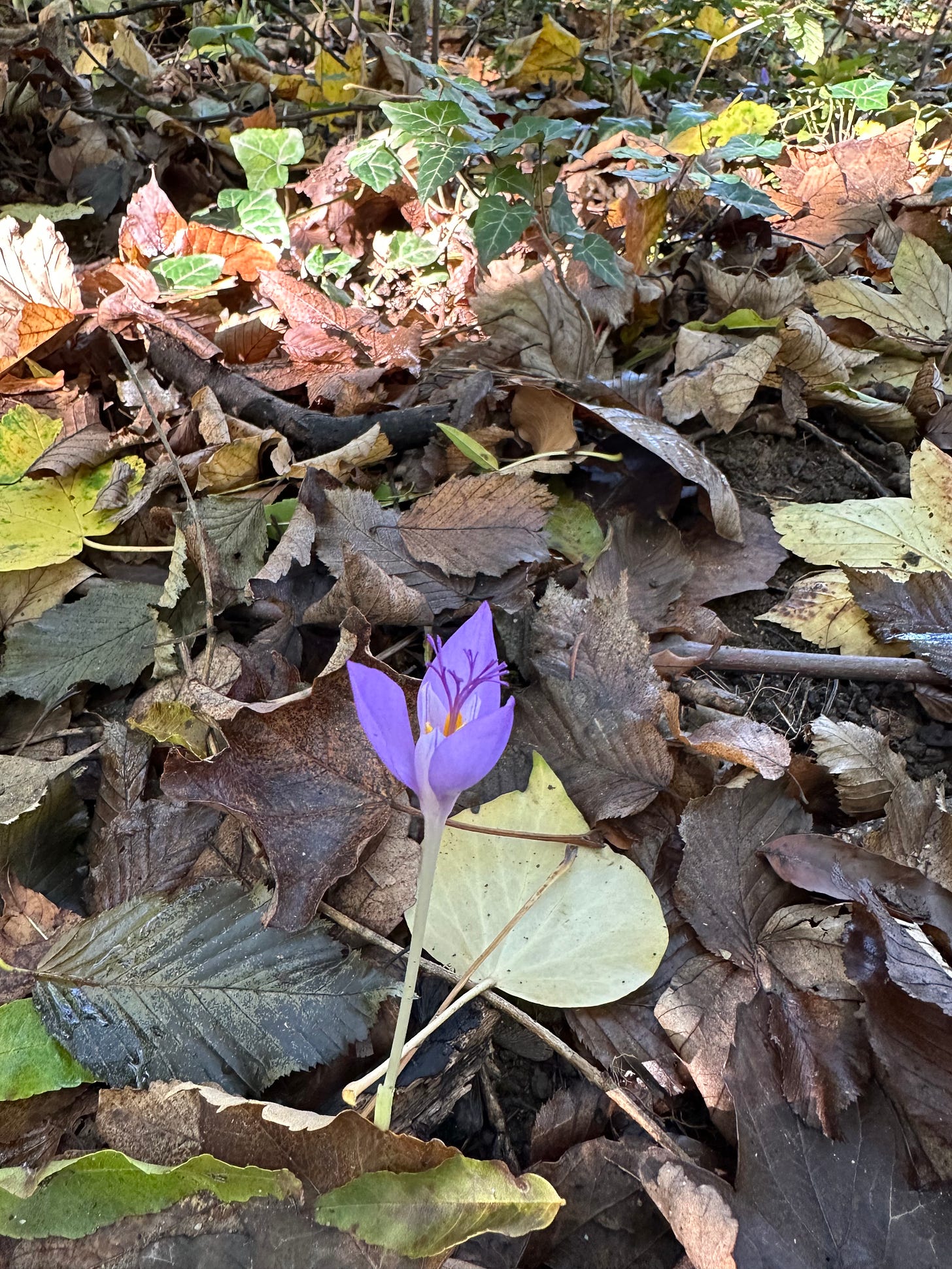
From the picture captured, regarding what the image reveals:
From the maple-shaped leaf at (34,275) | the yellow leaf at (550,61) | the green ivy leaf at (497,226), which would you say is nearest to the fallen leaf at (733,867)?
the green ivy leaf at (497,226)

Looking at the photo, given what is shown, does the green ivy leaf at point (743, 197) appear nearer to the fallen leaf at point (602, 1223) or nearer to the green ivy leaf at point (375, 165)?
the green ivy leaf at point (375, 165)

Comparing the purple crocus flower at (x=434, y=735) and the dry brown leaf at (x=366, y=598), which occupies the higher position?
the purple crocus flower at (x=434, y=735)

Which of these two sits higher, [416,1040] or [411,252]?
[411,252]

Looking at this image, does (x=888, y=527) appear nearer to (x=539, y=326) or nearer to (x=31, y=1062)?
(x=539, y=326)

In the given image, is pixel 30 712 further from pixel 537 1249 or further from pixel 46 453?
pixel 537 1249

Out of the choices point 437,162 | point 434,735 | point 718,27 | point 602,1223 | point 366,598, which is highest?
point 718,27

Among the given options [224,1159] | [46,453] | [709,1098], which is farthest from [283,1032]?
[46,453]

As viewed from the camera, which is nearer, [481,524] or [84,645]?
[84,645]

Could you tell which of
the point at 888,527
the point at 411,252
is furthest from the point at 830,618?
the point at 411,252
